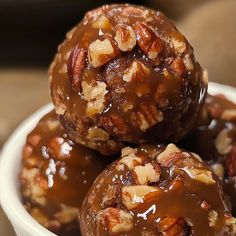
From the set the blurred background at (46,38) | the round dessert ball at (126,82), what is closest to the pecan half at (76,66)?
the round dessert ball at (126,82)

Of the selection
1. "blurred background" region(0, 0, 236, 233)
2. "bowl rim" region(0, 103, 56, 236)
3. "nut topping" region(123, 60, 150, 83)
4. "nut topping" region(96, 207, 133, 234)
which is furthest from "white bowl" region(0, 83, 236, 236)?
"blurred background" region(0, 0, 236, 233)

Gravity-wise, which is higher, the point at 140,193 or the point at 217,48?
the point at 140,193

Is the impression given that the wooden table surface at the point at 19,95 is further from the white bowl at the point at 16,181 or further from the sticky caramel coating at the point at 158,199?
the sticky caramel coating at the point at 158,199

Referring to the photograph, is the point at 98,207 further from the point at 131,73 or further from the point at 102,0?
the point at 102,0

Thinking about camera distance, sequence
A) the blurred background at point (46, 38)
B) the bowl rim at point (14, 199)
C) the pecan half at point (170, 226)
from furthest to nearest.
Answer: the blurred background at point (46, 38) → the bowl rim at point (14, 199) → the pecan half at point (170, 226)

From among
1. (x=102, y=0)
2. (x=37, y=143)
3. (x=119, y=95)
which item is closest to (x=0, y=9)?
(x=102, y=0)
